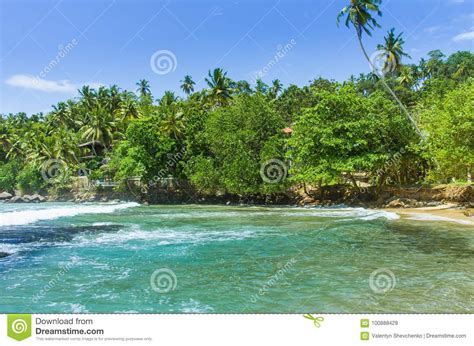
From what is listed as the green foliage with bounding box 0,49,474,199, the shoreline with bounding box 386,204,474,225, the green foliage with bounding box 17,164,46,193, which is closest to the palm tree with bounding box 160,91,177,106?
the green foliage with bounding box 0,49,474,199

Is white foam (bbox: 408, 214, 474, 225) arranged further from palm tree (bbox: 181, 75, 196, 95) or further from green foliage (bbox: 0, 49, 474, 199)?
palm tree (bbox: 181, 75, 196, 95)

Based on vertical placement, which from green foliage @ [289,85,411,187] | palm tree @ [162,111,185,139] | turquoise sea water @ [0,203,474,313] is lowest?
turquoise sea water @ [0,203,474,313]

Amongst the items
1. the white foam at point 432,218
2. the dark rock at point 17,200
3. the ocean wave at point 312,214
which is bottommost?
the white foam at point 432,218

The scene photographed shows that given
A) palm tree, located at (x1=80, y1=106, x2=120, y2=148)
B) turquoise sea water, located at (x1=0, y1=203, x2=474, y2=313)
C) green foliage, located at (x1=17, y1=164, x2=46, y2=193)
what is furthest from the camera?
green foliage, located at (x1=17, y1=164, x2=46, y2=193)

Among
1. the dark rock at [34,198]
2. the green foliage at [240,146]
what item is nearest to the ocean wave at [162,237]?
the green foliage at [240,146]

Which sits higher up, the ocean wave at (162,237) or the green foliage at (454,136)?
the green foliage at (454,136)

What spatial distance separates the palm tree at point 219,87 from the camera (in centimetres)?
5184

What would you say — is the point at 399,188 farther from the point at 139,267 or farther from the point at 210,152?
the point at 139,267

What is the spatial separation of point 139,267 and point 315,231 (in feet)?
30.9

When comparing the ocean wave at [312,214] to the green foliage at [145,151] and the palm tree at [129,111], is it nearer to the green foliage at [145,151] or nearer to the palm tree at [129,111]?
the green foliage at [145,151]

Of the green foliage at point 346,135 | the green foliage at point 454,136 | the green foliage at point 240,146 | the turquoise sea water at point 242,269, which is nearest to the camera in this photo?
the turquoise sea water at point 242,269

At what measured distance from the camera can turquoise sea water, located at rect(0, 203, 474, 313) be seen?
834 centimetres

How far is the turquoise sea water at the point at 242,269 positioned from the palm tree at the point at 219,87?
34638mm

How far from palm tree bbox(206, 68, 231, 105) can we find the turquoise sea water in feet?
114
